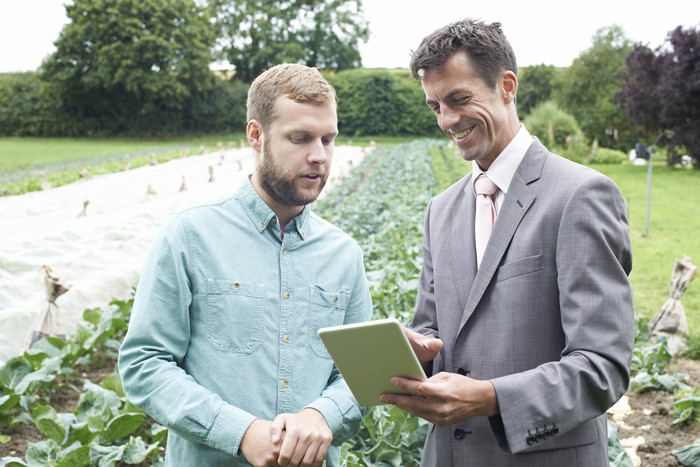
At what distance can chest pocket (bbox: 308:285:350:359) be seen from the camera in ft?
6.28

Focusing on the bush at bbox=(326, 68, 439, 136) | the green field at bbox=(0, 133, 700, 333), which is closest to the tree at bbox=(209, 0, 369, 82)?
the bush at bbox=(326, 68, 439, 136)

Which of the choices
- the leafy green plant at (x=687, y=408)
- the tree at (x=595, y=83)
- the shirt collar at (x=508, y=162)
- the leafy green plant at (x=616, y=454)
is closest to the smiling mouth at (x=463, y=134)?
the shirt collar at (x=508, y=162)

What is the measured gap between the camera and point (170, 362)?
171 centimetres

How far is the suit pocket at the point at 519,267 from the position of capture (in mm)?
1712

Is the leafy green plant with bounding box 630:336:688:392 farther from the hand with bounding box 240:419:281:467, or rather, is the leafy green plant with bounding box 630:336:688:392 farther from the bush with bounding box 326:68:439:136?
the bush with bounding box 326:68:439:136

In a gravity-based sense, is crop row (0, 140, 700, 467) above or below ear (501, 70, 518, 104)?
below

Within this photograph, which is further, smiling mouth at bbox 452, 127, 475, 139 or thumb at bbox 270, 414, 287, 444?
smiling mouth at bbox 452, 127, 475, 139

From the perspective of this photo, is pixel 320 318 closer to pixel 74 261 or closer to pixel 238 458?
pixel 238 458

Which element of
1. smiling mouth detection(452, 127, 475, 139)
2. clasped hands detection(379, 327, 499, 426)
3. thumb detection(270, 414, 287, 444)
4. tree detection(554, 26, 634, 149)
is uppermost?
tree detection(554, 26, 634, 149)

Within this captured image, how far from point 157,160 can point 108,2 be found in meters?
24.9

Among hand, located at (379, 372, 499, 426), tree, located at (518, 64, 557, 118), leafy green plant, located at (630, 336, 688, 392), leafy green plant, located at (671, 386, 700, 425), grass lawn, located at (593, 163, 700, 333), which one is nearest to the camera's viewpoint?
hand, located at (379, 372, 499, 426)

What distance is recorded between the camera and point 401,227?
9094mm

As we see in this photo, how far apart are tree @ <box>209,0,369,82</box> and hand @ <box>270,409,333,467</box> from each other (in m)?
49.6

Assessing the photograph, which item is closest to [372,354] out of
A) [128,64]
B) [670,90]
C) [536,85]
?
[670,90]
